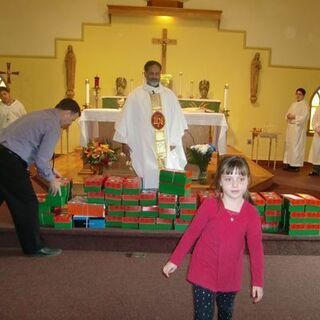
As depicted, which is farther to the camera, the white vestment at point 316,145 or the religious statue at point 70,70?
the religious statue at point 70,70

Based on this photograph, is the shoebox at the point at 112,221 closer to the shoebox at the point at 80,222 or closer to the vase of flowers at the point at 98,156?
the shoebox at the point at 80,222

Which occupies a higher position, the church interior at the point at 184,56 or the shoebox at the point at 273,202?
the church interior at the point at 184,56

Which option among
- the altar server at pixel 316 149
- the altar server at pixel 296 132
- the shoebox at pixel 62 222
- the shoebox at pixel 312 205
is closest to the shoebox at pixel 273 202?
the shoebox at pixel 312 205

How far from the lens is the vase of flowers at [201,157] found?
5.78 m

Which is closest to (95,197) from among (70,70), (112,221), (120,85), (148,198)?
(112,221)

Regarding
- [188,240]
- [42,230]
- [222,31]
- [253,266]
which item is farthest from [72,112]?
[222,31]

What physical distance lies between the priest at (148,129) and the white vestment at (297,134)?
4265mm

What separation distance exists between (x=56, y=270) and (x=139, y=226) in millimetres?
932

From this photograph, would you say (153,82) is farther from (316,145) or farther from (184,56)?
(316,145)

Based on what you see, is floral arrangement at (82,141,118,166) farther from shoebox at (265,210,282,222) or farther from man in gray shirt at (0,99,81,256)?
shoebox at (265,210,282,222)

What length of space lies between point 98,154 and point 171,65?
388cm

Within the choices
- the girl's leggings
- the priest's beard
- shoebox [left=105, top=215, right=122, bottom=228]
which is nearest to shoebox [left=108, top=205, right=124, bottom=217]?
shoebox [left=105, top=215, right=122, bottom=228]

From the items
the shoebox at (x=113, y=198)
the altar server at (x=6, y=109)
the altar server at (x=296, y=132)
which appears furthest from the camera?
the altar server at (x=296, y=132)

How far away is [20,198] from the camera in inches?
140
